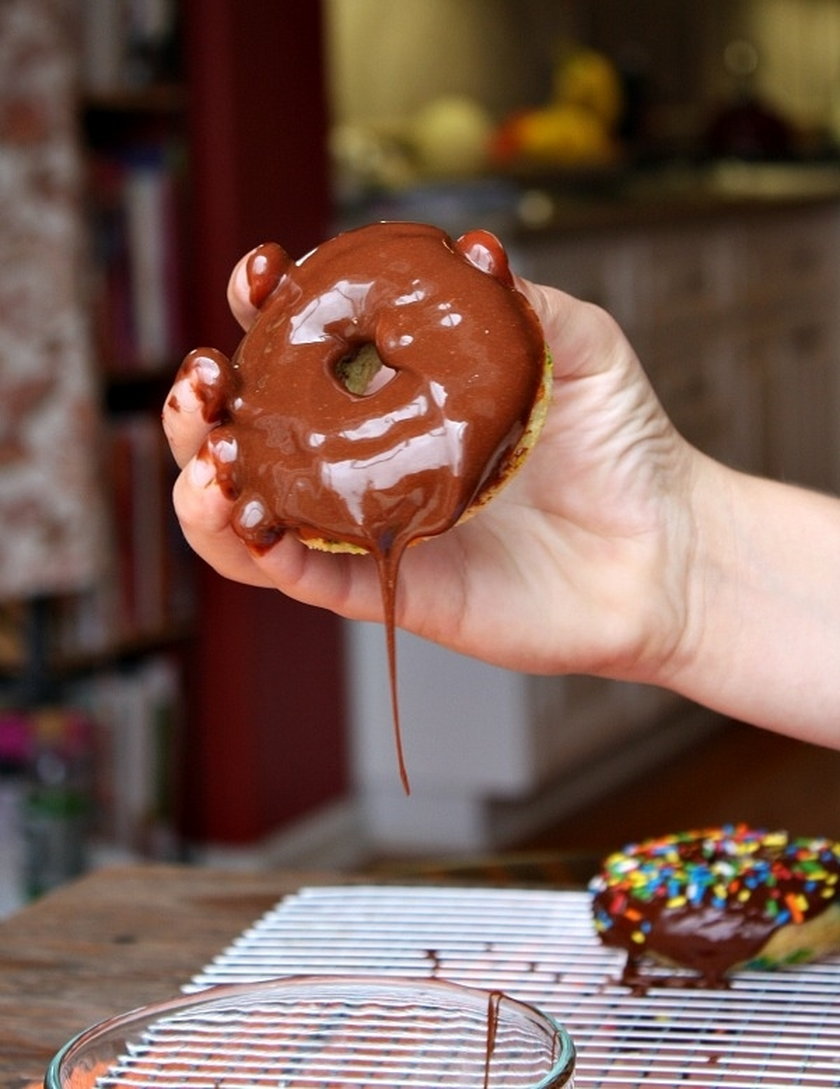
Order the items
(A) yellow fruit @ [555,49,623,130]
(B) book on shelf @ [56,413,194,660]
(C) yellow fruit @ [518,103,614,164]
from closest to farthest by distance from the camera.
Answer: (B) book on shelf @ [56,413,194,660] < (C) yellow fruit @ [518,103,614,164] < (A) yellow fruit @ [555,49,623,130]

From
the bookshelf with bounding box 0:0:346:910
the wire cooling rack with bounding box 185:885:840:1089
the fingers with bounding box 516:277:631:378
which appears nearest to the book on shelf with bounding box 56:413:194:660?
the bookshelf with bounding box 0:0:346:910

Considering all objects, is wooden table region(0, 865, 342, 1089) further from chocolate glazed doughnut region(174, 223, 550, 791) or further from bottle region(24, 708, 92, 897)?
bottle region(24, 708, 92, 897)

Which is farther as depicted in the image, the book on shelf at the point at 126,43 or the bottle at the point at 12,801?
the book on shelf at the point at 126,43

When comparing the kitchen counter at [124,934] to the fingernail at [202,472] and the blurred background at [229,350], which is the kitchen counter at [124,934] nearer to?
the fingernail at [202,472]

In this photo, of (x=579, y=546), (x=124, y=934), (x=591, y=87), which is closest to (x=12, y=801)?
(x=124, y=934)

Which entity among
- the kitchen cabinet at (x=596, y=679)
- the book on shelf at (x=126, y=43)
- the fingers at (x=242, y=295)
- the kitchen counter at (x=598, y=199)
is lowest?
the kitchen cabinet at (x=596, y=679)

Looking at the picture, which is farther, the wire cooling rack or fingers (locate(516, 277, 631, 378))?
fingers (locate(516, 277, 631, 378))

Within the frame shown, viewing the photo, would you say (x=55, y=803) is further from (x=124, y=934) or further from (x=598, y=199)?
(x=598, y=199)

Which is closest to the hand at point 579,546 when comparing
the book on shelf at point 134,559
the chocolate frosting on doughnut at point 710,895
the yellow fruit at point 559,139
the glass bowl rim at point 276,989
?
the chocolate frosting on doughnut at point 710,895
